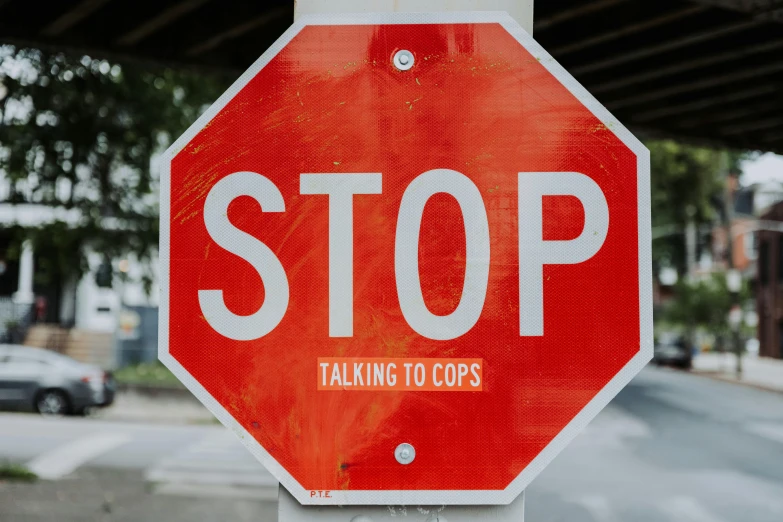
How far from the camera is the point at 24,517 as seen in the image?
8461 mm

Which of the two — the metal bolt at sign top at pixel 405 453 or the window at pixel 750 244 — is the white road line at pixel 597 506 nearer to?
the metal bolt at sign top at pixel 405 453

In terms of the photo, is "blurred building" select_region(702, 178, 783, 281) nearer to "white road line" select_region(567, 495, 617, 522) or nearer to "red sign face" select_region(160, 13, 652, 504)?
"white road line" select_region(567, 495, 617, 522)

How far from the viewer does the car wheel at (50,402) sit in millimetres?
17094

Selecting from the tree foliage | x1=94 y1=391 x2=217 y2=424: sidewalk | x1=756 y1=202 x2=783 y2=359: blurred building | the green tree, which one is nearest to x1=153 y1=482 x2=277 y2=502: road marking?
the green tree

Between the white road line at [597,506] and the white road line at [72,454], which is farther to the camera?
the white road line at [72,454]

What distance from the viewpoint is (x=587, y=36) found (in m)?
6.00

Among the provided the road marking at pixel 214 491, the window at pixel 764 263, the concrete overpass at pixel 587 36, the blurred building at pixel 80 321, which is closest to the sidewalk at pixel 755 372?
the window at pixel 764 263

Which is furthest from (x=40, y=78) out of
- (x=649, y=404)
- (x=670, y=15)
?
(x=649, y=404)

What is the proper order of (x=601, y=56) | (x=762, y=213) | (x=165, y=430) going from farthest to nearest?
(x=762, y=213) → (x=165, y=430) → (x=601, y=56)

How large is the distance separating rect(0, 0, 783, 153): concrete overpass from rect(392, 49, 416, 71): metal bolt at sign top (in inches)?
155

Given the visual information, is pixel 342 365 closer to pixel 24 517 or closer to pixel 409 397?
pixel 409 397

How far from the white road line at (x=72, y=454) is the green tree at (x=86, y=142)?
255cm

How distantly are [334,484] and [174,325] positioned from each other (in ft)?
1.25

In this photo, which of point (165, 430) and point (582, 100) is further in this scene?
point (165, 430)
